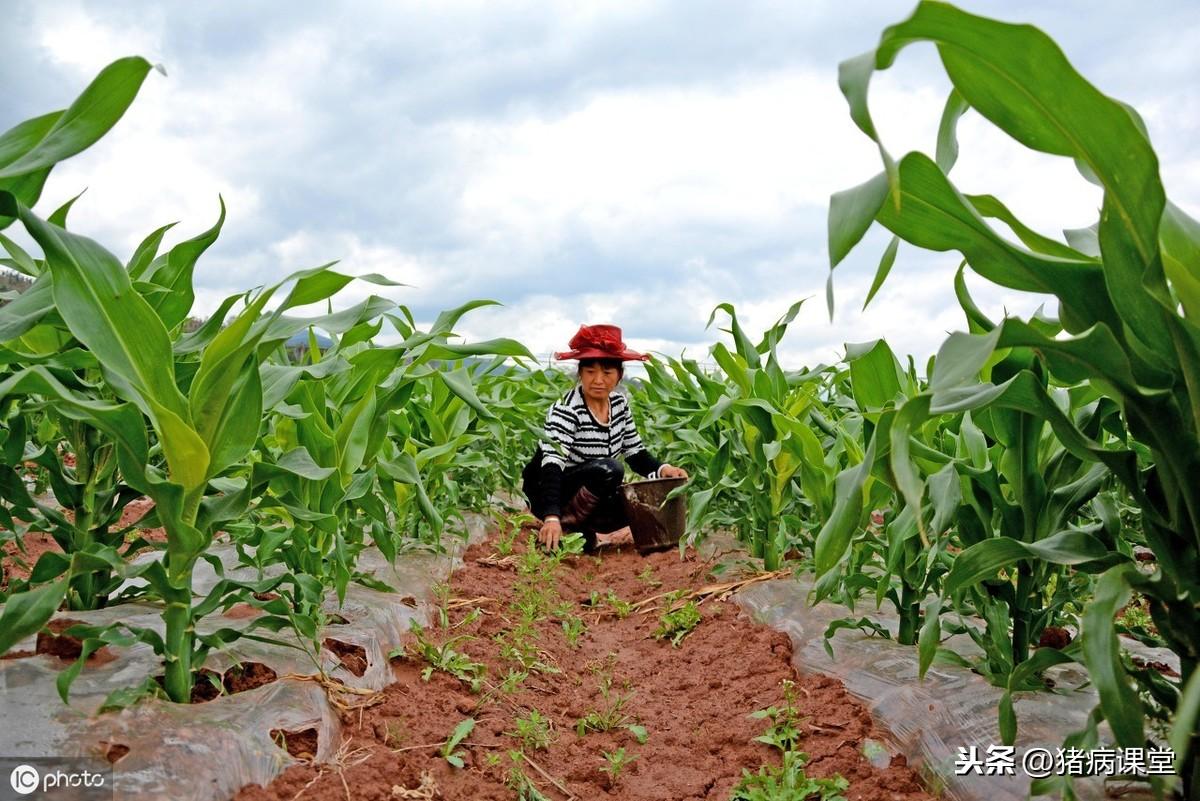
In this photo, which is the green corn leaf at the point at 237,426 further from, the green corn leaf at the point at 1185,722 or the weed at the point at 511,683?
the green corn leaf at the point at 1185,722

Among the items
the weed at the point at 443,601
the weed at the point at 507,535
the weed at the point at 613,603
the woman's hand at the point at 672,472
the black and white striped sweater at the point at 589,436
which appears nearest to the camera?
the weed at the point at 443,601

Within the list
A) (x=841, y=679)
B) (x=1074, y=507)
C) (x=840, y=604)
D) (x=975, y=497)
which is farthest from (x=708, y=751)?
(x=1074, y=507)

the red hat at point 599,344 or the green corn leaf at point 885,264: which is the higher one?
the red hat at point 599,344

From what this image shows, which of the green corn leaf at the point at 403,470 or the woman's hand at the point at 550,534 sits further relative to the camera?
the woman's hand at the point at 550,534

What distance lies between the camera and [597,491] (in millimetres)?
5039

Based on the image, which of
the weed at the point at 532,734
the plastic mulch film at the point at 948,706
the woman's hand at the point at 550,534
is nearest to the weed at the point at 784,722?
the plastic mulch film at the point at 948,706

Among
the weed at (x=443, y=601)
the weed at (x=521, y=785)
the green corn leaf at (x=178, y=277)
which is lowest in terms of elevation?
the weed at (x=521, y=785)

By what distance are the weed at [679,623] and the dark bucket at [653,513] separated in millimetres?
1385

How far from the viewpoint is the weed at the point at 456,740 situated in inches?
71.2

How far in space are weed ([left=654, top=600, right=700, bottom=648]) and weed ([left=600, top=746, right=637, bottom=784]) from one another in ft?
3.30

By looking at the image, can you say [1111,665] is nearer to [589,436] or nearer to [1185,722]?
[1185,722]

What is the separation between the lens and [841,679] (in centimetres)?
213

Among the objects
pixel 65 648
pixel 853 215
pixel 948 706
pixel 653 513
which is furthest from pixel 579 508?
pixel 853 215

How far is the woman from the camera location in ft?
15.8
